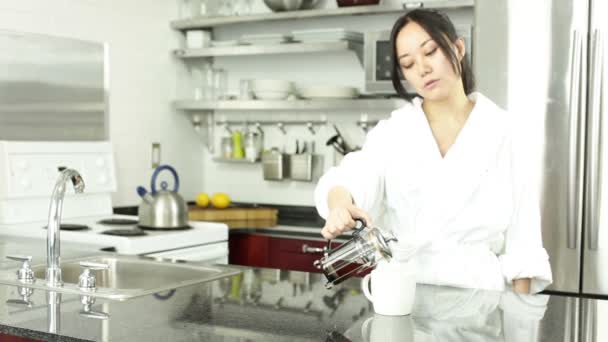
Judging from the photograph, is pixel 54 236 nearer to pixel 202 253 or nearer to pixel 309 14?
pixel 202 253

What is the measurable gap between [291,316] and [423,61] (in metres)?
0.70

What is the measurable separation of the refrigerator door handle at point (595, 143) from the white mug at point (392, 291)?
68.0 inches

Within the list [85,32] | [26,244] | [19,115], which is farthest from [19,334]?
[85,32]

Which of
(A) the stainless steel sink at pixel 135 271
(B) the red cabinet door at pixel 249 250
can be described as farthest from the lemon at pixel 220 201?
(A) the stainless steel sink at pixel 135 271

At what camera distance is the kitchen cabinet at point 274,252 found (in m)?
3.71

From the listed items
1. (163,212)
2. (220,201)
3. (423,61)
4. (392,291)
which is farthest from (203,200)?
(392,291)

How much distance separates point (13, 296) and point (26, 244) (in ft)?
3.94

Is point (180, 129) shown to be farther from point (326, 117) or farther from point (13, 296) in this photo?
point (13, 296)

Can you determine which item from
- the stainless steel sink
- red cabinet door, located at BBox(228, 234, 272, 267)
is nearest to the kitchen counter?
the stainless steel sink

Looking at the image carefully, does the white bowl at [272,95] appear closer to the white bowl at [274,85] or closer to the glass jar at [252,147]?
the white bowl at [274,85]

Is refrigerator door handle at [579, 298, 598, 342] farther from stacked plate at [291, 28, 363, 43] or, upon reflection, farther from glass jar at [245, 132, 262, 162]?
glass jar at [245, 132, 262, 162]

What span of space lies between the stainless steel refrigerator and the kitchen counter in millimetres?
1264

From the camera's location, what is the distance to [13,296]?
6.06ft

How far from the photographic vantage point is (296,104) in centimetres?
412
